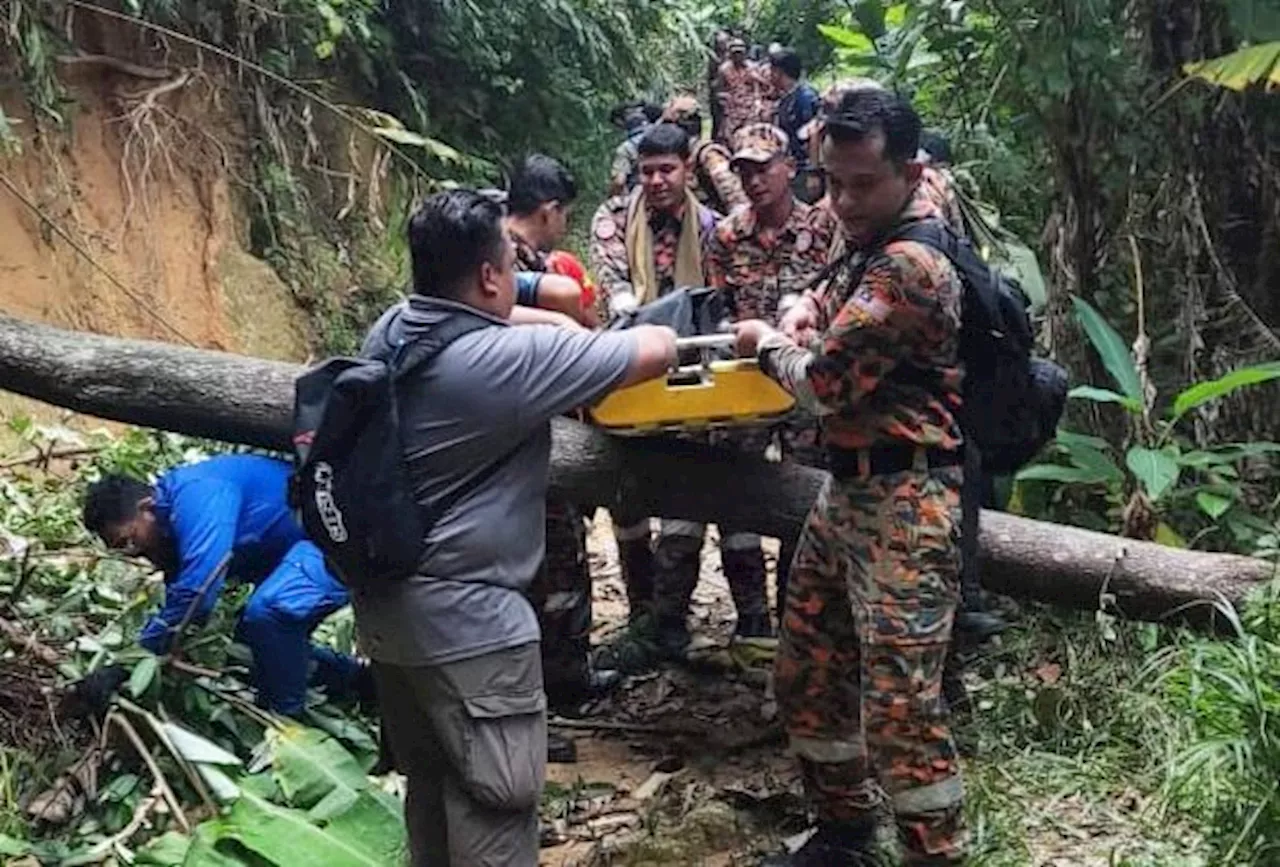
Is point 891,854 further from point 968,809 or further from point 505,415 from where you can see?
point 505,415

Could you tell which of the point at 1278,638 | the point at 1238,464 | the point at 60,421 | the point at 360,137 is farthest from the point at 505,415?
the point at 360,137

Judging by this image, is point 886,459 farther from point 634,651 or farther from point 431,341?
point 634,651

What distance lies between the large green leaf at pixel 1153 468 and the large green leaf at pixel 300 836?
296 centimetres

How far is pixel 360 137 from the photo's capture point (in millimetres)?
11211

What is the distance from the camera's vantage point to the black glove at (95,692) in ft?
16.0

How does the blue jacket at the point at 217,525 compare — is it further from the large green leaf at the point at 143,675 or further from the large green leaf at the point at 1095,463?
the large green leaf at the point at 1095,463

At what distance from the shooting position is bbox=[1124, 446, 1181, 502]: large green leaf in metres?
5.49

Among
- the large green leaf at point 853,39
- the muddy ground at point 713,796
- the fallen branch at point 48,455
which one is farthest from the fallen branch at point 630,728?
the large green leaf at point 853,39

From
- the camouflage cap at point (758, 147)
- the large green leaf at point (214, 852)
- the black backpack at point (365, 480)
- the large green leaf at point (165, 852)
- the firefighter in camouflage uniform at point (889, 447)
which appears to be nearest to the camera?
the black backpack at point (365, 480)

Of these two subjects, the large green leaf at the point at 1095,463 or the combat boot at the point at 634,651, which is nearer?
the large green leaf at the point at 1095,463

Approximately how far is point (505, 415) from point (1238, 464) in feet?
13.0

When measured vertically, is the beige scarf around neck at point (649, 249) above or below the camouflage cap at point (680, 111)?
below

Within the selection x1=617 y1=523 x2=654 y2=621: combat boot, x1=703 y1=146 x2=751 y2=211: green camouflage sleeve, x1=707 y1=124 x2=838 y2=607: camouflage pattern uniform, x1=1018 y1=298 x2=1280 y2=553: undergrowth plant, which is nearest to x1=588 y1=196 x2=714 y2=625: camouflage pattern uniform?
x1=617 y1=523 x2=654 y2=621: combat boot

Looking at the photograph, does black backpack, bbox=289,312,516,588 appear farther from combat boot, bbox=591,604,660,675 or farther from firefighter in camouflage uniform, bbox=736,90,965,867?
combat boot, bbox=591,604,660,675
